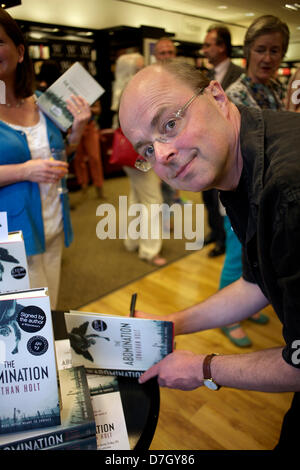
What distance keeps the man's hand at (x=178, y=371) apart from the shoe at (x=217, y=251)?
7.48ft

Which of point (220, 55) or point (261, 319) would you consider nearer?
point (261, 319)

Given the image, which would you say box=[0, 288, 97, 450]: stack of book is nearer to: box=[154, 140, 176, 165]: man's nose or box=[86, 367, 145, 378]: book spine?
box=[86, 367, 145, 378]: book spine

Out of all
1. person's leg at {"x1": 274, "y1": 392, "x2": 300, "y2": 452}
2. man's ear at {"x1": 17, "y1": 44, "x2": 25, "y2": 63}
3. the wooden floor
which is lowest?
the wooden floor

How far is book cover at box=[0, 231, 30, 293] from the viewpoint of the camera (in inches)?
27.9

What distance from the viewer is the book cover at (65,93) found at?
1.33 metres

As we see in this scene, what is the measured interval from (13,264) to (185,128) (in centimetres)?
46

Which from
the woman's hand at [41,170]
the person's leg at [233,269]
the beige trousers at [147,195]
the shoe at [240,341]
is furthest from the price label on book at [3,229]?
the beige trousers at [147,195]

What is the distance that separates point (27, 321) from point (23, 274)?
0.16m

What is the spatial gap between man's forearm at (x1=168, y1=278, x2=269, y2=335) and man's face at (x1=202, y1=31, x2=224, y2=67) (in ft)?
6.35

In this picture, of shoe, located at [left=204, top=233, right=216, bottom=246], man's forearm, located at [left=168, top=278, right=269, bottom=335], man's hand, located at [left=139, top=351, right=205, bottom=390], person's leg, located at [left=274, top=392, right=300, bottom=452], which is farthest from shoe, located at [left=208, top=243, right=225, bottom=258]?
man's hand, located at [left=139, top=351, right=205, bottom=390]

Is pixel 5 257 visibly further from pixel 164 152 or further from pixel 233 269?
pixel 233 269

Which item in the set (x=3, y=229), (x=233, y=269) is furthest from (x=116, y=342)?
(x=233, y=269)

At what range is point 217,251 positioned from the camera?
121 inches

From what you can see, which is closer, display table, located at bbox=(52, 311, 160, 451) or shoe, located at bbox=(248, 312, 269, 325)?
display table, located at bbox=(52, 311, 160, 451)
